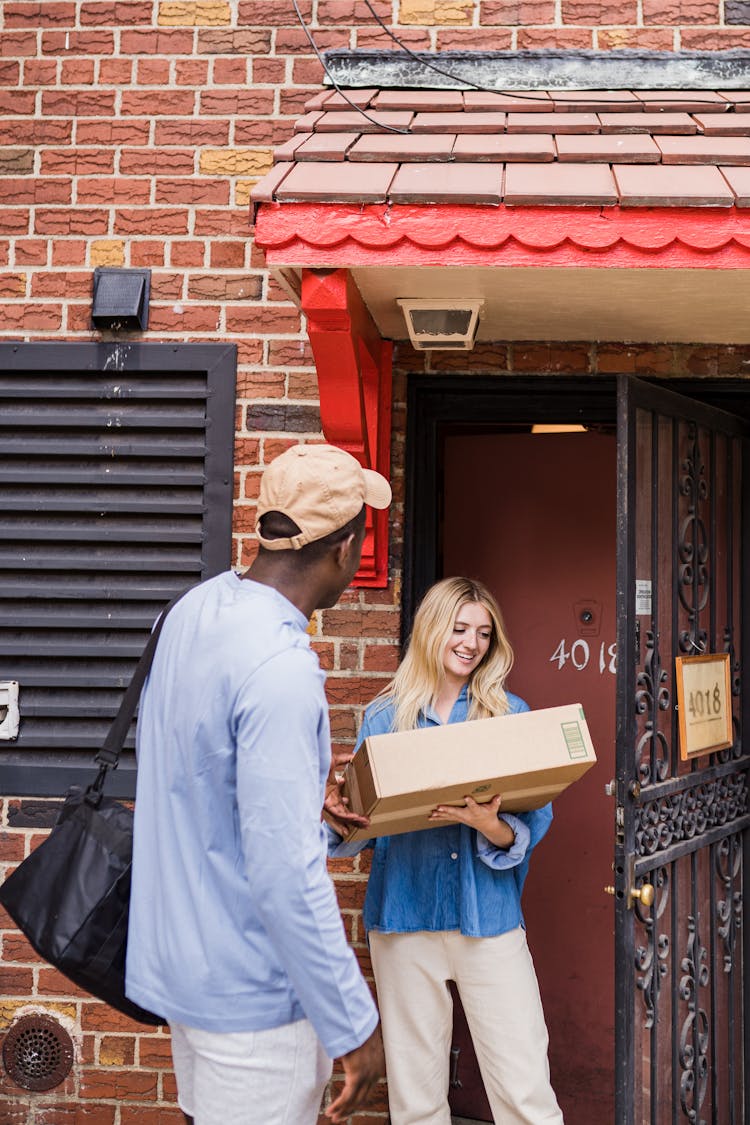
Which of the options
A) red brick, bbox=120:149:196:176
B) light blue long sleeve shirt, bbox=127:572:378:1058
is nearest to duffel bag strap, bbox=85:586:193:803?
light blue long sleeve shirt, bbox=127:572:378:1058

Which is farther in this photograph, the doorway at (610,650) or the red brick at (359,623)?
the red brick at (359,623)

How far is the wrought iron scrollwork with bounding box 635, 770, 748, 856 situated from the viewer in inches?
122

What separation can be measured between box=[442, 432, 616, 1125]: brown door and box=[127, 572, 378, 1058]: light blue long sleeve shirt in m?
2.53

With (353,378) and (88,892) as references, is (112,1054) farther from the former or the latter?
(353,378)

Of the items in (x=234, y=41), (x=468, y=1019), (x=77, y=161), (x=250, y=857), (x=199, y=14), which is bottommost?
(x=468, y=1019)

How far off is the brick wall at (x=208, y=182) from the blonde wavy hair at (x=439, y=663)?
0.32m

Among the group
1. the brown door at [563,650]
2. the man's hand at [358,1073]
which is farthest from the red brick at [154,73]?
the man's hand at [358,1073]

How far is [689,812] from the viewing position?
11.0 feet

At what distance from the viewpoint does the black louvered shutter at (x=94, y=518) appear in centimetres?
356

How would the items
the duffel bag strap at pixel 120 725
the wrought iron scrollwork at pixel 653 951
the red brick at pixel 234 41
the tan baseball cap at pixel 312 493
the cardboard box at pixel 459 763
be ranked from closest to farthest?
1. the tan baseball cap at pixel 312 493
2. the duffel bag strap at pixel 120 725
3. the cardboard box at pixel 459 763
4. the wrought iron scrollwork at pixel 653 951
5. the red brick at pixel 234 41

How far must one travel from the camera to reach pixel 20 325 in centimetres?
365

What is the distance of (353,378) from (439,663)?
88 centimetres

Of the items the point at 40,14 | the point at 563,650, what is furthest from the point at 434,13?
the point at 563,650

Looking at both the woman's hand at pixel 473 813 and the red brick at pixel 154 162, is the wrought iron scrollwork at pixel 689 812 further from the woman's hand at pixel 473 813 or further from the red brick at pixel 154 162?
the red brick at pixel 154 162
